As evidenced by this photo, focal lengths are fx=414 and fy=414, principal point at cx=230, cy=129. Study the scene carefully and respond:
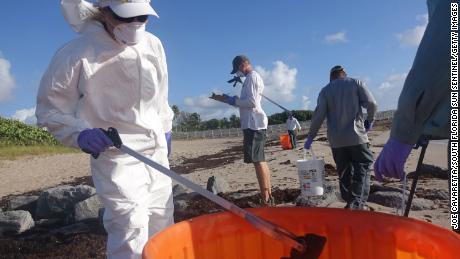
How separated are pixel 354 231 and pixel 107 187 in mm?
1260

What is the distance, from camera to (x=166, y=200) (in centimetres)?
242

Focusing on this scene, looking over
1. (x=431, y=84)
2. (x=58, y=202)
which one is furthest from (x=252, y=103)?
(x=431, y=84)

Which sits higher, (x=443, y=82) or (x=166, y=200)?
(x=443, y=82)

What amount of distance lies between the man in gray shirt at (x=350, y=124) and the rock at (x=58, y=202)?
3.71 m

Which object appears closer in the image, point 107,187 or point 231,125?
point 107,187

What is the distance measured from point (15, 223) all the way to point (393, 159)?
511 cm

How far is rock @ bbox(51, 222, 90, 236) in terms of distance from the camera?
15.8ft

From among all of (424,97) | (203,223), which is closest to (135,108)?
(203,223)

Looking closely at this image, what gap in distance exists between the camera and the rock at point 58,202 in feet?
20.0

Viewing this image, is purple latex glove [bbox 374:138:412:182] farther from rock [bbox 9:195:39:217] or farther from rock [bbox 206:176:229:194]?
rock [bbox 9:195:39:217]

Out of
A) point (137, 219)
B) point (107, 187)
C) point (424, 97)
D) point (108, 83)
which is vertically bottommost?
point (137, 219)

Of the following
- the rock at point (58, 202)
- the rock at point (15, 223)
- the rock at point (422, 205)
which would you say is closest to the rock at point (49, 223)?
the rock at point (15, 223)

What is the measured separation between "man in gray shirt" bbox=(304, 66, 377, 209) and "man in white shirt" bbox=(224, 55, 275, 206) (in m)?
0.74

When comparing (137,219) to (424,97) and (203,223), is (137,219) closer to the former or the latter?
(203,223)
